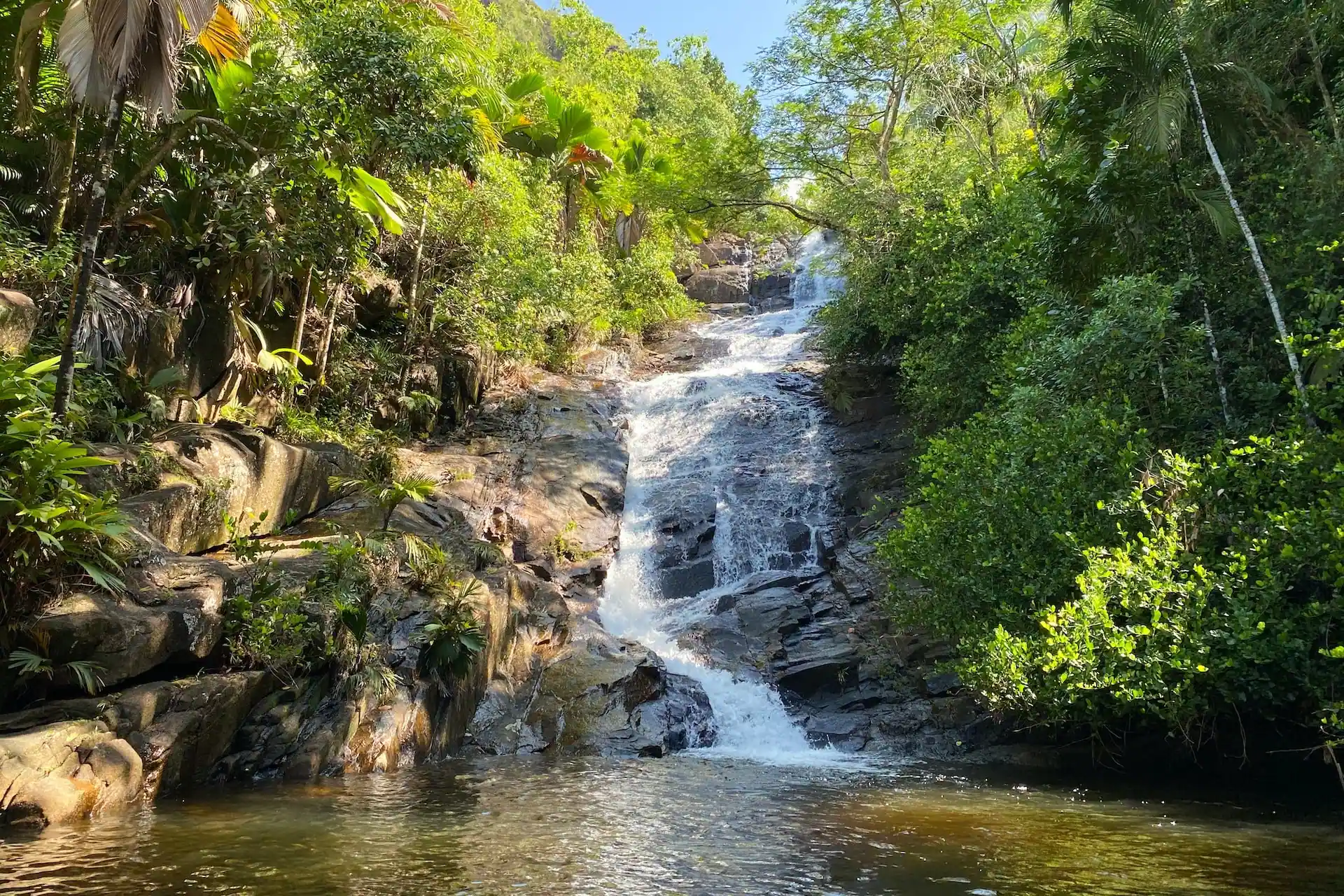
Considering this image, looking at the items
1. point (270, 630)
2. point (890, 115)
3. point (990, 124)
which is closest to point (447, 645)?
point (270, 630)

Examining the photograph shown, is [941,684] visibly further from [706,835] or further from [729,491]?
[706,835]

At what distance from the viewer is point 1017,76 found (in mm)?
19797

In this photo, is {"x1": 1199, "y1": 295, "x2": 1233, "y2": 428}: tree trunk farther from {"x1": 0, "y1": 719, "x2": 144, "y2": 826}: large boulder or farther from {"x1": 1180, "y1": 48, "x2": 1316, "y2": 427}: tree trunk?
{"x1": 0, "y1": 719, "x2": 144, "y2": 826}: large boulder

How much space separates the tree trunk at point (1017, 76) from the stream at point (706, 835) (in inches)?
575

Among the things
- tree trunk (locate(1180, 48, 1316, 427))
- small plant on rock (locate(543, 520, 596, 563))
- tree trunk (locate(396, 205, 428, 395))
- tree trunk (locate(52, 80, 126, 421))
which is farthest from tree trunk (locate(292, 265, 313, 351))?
tree trunk (locate(1180, 48, 1316, 427))

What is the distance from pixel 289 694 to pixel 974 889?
25.8 feet

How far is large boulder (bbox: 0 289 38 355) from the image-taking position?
34.6 ft

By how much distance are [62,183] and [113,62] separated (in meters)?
4.02

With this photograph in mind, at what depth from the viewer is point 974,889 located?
595 cm

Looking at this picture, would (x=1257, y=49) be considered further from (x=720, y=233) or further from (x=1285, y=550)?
(x=720, y=233)

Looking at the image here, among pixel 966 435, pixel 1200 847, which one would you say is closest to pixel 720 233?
pixel 966 435

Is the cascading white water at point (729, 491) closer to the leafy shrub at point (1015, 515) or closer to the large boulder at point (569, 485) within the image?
the large boulder at point (569, 485)

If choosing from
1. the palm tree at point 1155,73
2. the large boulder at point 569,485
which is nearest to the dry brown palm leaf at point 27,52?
the large boulder at point 569,485

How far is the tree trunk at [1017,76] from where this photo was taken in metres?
19.9
